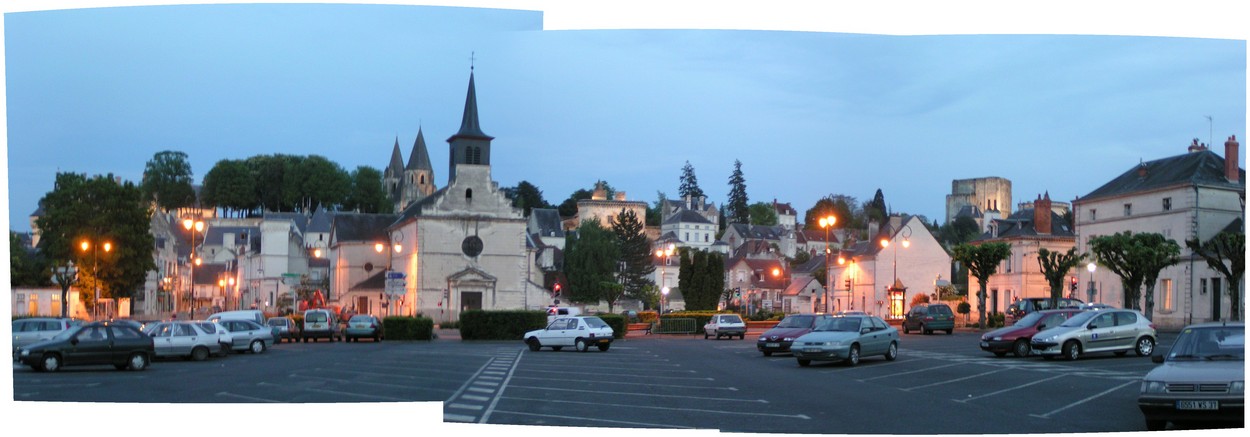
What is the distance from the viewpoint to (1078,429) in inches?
710

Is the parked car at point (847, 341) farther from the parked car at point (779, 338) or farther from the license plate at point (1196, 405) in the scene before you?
the license plate at point (1196, 405)

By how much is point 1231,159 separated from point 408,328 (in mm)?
39461

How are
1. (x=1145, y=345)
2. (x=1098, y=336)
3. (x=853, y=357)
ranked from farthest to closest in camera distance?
(x=853, y=357) < (x=1145, y=345) < (x=1098, y=336)

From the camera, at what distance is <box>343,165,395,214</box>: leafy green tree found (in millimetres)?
139875

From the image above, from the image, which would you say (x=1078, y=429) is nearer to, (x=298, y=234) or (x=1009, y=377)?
(x=1009, y=377)

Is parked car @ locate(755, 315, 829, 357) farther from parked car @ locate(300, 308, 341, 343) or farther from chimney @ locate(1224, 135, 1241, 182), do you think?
chimney @ locate(1224, 135, 1241, 182)

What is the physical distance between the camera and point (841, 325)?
105ft

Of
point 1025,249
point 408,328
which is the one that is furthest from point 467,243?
point 1025,249

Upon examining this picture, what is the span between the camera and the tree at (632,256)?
381ft

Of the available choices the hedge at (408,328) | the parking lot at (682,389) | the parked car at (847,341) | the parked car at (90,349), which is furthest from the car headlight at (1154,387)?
the hedge at (408,328)

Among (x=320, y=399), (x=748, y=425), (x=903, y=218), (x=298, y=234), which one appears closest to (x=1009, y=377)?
(x=748, y=425)

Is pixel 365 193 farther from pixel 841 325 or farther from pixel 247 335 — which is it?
pixel 841 325

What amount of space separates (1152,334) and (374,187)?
122 m

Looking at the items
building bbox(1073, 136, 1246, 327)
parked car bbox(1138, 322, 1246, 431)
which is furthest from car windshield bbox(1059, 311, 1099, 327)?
building bbox(1073, 136, 1246, 327)
